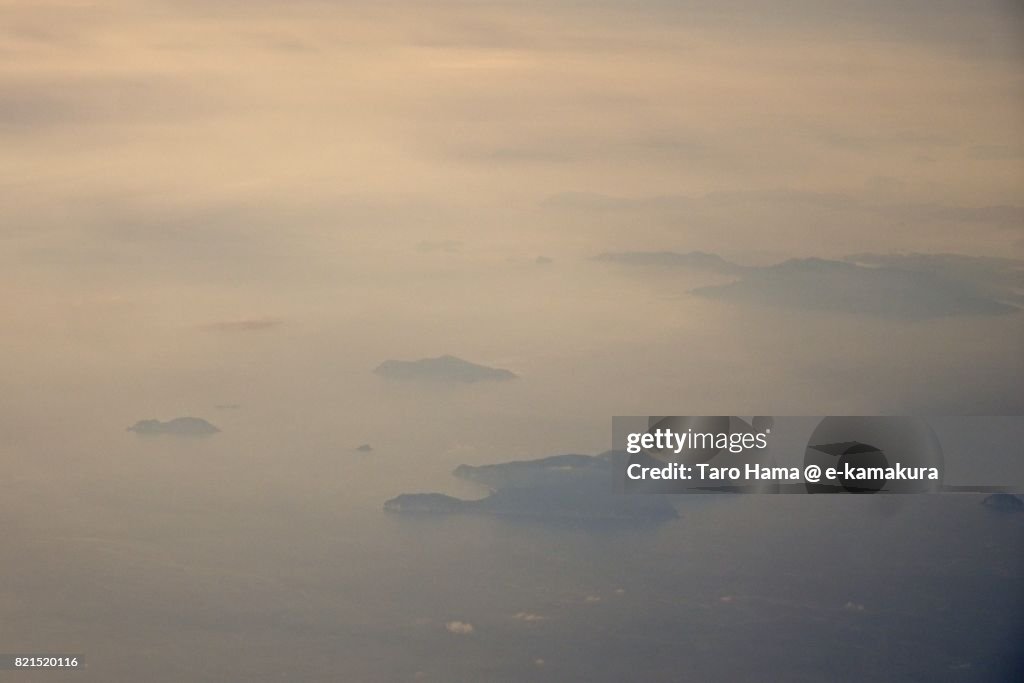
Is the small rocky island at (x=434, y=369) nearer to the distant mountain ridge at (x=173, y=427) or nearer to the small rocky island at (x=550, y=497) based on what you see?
the small rocky island at (x=550, y=497)

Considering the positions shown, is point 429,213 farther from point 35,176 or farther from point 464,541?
point 35,176

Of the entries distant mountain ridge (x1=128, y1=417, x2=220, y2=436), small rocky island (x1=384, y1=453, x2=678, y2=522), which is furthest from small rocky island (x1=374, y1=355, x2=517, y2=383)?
distant mountain ridge (x1=128, y1=417, x2=220, y2=436)

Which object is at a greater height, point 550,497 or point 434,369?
point 434,369

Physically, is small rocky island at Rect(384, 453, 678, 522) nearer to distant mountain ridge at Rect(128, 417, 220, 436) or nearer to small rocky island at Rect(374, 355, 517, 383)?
small rocky island at Rect(374, 355, 517, 383)

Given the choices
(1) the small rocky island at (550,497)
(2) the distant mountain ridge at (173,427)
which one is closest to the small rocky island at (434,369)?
(1) the small rocky island at (550,497)

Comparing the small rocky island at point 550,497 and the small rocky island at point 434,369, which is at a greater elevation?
the small rocky island at point 434,369

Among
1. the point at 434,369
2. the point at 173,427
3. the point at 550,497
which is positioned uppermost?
the point at 434,369

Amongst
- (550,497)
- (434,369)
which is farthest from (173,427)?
(550,497)

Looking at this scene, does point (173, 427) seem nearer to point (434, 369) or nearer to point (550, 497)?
point (434, 369)

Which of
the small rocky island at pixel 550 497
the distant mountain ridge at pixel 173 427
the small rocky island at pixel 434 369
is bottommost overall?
the small rocky island at pixel 550 497
